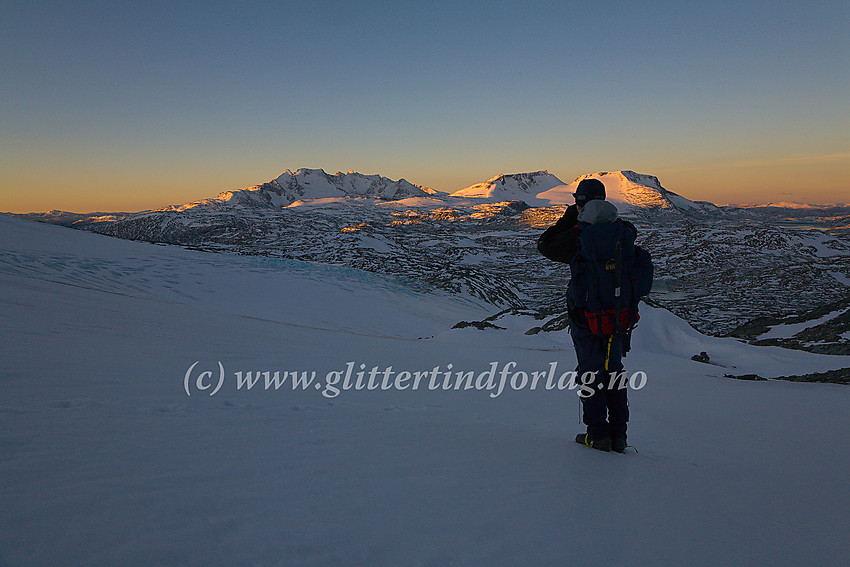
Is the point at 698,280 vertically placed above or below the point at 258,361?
below

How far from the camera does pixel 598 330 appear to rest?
3.64m

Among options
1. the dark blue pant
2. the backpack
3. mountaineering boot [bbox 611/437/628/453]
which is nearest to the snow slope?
mountaineering boot [bbox 611/437/628/453]

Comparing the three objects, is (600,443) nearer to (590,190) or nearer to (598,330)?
(598,330)

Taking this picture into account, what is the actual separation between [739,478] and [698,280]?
11262 cm

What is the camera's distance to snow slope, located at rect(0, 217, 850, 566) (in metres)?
1.98

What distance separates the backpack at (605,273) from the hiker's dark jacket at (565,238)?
0.48 ft

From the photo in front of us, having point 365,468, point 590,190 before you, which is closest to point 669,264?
point 590,190

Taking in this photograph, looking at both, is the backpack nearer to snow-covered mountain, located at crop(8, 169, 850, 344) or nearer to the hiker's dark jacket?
the hiker's dark jacket

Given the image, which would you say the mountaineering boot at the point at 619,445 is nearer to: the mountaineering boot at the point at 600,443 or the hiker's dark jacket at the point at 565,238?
the mountaineering boot at the point at 600,443

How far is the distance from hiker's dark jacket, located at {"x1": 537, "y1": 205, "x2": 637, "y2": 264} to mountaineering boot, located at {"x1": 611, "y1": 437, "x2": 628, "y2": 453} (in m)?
1.61

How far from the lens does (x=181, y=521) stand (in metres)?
2.04

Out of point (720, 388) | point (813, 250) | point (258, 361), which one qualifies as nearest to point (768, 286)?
point (813, 250)

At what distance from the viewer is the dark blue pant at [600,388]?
3.78 m

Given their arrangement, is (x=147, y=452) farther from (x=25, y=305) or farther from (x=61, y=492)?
(x=25, y=305)
